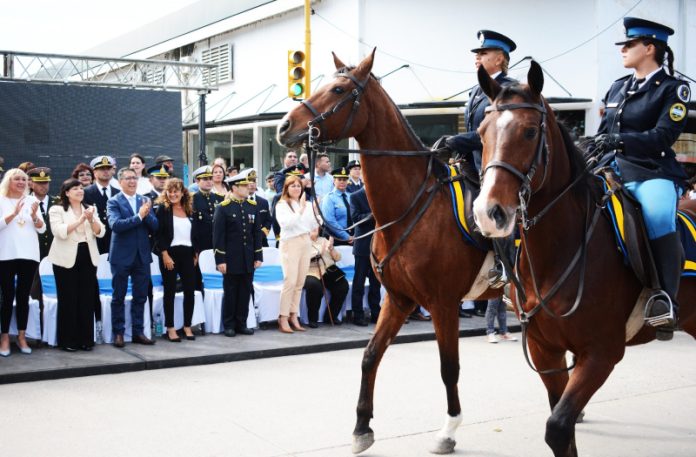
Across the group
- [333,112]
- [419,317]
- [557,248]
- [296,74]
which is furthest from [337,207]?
[557,248]

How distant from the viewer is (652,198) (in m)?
4.50

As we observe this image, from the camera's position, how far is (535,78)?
154 inches

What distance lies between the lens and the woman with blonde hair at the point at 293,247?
10578 millimetres

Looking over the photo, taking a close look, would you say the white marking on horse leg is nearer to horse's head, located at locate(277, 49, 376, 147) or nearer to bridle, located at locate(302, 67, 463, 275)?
bridle, located at locate(302, 67, 463, 275)

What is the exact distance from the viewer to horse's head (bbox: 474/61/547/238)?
11.9ft

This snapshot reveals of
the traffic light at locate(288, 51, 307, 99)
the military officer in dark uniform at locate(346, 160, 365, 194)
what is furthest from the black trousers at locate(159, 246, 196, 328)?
the traffic light at locate(288, 51, 307, 99)

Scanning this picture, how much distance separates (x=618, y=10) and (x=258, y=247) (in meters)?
14.1

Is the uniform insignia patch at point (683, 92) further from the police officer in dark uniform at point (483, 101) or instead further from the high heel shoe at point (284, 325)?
the high heel shoe at point (284, 325)

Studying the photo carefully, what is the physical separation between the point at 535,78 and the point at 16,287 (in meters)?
7.02

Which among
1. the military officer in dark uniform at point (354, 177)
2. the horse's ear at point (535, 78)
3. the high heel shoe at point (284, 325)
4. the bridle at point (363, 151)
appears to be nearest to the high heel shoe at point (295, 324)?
the high heel shoe at point (284, 325)

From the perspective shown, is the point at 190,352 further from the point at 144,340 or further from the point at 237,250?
the point at 237,250

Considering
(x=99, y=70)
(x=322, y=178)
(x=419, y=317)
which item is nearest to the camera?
(x=419, y=317)

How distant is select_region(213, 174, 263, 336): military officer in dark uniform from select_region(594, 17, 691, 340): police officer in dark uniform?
19.9ft

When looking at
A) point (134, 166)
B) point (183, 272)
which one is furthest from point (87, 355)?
point (134, 166)
